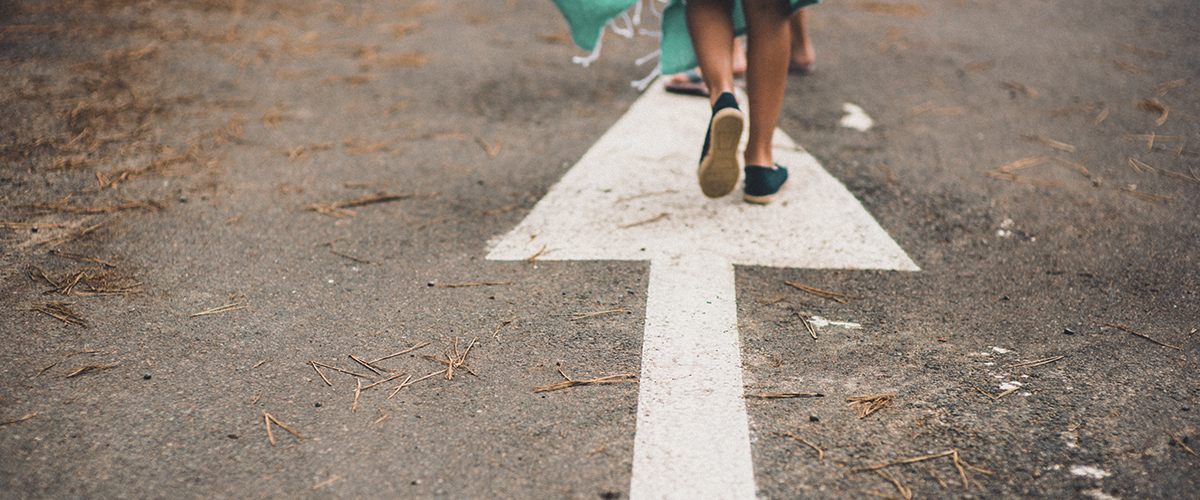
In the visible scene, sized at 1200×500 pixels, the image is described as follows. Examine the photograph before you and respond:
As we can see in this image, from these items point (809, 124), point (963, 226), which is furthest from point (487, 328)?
point (809, 124)

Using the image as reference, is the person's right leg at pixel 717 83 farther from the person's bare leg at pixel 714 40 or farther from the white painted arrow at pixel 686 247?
the white painted arrow at pixel 686 247

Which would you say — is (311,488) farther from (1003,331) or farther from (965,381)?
(1003,331)

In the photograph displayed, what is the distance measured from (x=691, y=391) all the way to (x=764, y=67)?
1313 mm

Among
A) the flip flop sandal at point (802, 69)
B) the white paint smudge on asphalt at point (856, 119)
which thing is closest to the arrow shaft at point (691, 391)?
the white paint smudge on asphalt at point (856, 119)

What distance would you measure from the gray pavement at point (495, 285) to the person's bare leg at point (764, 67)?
477 mm

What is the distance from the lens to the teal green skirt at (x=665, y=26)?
9.23 feet

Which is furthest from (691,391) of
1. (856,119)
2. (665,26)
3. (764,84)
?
(856,119)

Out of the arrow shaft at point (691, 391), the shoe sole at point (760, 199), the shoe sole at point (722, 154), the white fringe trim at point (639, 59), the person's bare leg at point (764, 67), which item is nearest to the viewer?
the arrow shaft at point (691, 391)

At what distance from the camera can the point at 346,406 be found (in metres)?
1.72

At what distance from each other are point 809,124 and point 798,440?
2119mm

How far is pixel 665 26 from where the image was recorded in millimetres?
2918

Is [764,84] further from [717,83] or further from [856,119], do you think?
[856,119]

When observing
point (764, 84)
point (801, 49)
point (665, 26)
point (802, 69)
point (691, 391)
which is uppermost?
point (665, 26)

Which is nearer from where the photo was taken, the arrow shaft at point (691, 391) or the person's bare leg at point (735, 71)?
the arrow shaft at point (691, 391)
